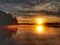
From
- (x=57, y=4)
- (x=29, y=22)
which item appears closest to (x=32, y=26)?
(x=29, y=22)

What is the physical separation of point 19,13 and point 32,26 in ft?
0.46

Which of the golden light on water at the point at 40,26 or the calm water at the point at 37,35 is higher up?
the golden light on water at the point at 40,26

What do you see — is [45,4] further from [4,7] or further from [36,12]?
[4,7]

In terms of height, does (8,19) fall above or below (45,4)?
below

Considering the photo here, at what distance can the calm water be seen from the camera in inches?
43.6

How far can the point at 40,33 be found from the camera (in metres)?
1.12

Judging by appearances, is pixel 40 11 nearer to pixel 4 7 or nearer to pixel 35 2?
pixel 35 2

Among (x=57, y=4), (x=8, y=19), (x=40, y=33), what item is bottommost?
(x=40, y=33)

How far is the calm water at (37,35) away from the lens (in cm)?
111

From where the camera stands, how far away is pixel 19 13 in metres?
1.14

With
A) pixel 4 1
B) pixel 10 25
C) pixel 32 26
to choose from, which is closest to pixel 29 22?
pixel 32 26

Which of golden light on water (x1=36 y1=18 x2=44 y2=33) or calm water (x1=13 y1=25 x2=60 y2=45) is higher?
golden light on water (x1=36 y1=18 x2=44 y2=33)

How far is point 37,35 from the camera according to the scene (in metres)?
1.12

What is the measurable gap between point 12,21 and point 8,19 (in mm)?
33
